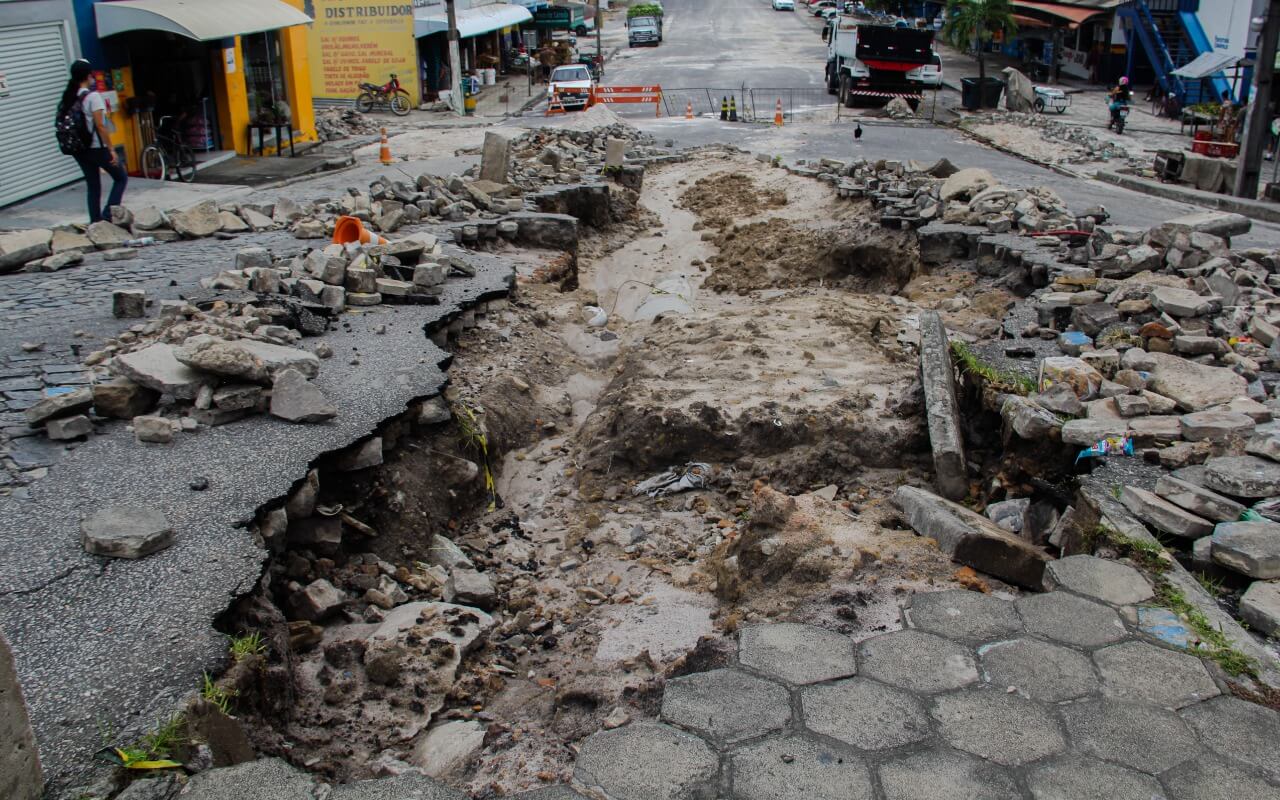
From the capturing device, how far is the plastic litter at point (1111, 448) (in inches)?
200

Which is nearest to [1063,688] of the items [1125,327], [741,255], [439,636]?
[439,636]

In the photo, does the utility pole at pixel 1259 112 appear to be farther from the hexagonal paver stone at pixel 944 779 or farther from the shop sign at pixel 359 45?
the shop sign at pixel 359 45

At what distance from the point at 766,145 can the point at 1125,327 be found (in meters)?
14.0

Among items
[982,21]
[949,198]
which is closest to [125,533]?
[949,198]

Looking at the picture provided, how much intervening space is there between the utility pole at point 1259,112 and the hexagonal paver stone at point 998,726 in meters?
14.9

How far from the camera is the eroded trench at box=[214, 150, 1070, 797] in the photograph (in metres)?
3.85

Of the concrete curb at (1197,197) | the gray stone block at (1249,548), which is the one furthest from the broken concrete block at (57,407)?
the concrete curb at (1197,197)

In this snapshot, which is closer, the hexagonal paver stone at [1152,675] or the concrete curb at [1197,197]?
the hexagonal paver stone at [1152,675]

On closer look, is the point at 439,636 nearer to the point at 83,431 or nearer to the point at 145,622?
the point at 145,622

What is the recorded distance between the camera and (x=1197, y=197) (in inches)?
618

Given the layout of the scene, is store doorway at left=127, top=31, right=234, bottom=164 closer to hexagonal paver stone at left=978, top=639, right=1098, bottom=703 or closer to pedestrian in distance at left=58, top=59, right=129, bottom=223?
pedestrian in distance at left=58, top=59, right=129, bottom=223

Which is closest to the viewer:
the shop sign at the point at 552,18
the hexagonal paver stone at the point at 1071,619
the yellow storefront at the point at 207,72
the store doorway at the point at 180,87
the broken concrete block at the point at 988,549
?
the hexagonal paver stone at the point at 1071,619

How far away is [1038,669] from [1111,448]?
2.03m

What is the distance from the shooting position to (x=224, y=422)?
5402 mm
